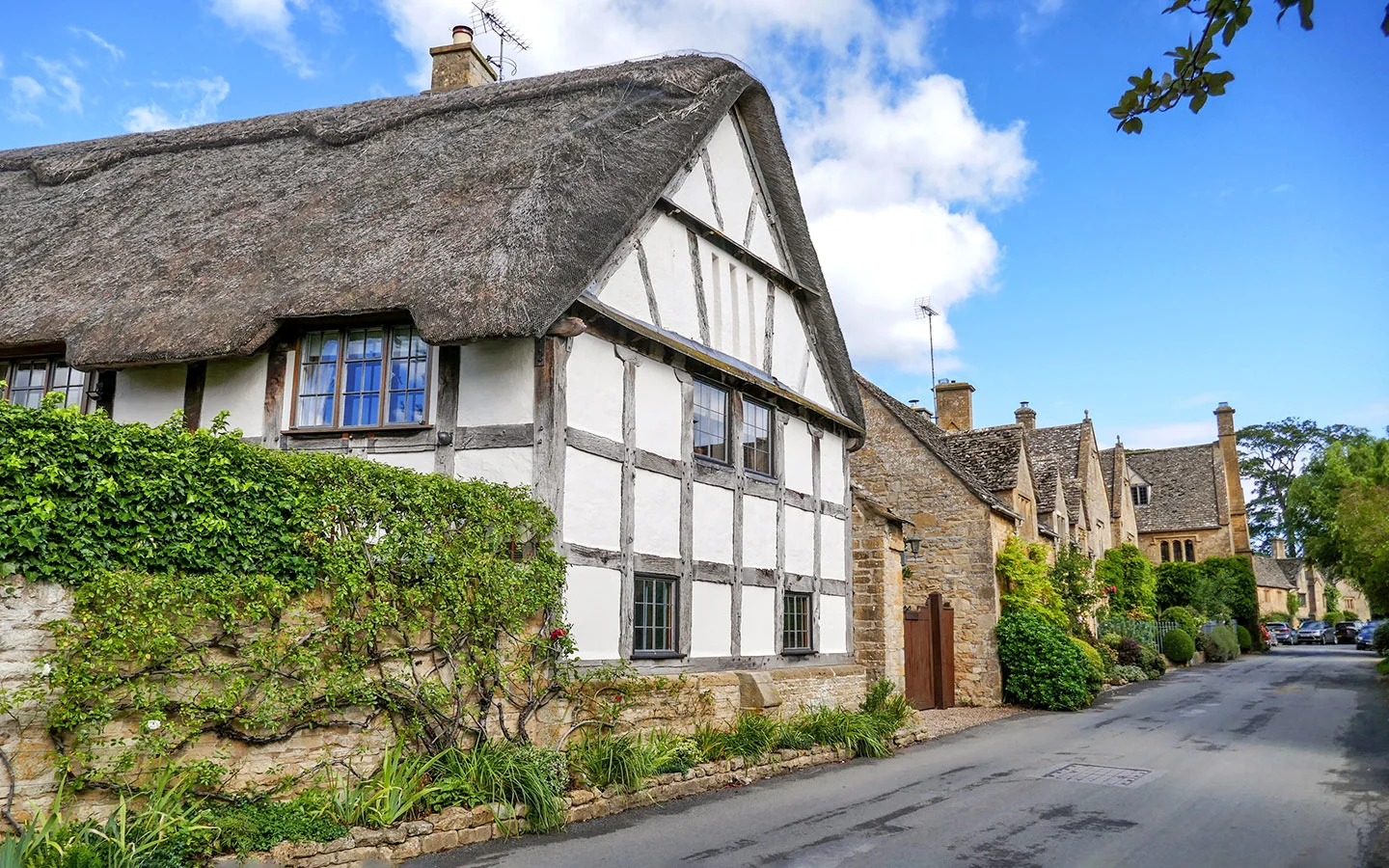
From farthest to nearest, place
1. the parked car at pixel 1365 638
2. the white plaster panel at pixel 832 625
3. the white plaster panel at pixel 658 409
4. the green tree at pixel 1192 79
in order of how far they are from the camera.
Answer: the parked car at pixel 1365 638
the white plaster panel at pixel 832 625
the white plaster panel at pixel 658 409
the green tree at pixel 1192 79

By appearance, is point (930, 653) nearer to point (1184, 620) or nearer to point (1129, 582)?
point (1129, 582)

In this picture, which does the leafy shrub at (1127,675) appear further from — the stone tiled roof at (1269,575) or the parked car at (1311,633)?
the stone tiled roof at (1269,575)

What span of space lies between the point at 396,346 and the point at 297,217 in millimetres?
2401

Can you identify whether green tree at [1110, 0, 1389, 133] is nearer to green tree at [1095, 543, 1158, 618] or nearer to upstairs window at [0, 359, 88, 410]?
upstairs window at [0, 359, 88, 410]

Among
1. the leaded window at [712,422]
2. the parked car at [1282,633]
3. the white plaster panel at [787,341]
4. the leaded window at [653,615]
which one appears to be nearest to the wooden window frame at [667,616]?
the leaded window at [653,615]

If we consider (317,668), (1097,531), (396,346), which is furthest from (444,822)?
(1097,531)

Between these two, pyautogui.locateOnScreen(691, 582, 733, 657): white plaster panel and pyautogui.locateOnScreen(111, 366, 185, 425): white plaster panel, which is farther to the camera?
pyautogui.locateOnScreen(691, 582, 733, 657): white plaster panel

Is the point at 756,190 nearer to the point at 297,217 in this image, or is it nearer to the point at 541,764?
the point at 297,217

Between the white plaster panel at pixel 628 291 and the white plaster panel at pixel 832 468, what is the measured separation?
16.2 feet

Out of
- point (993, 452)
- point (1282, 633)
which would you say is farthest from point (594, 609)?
point (1282, 633)

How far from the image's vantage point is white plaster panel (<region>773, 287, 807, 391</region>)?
14.7 meters

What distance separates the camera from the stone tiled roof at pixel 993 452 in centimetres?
2317

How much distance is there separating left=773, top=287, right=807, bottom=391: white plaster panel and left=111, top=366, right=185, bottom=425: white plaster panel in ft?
25.6

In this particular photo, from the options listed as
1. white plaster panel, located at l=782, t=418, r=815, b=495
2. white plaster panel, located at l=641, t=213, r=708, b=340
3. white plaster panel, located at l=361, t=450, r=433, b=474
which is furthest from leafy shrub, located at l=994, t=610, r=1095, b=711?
white plaster panel, located at l=361, t=450, r=433, b=474
